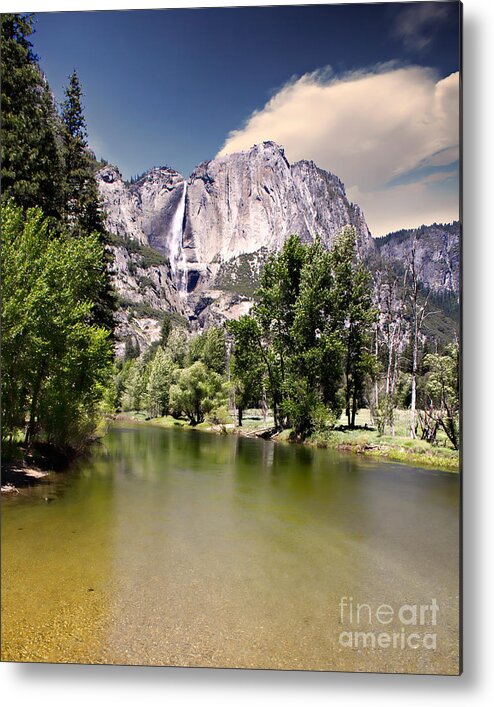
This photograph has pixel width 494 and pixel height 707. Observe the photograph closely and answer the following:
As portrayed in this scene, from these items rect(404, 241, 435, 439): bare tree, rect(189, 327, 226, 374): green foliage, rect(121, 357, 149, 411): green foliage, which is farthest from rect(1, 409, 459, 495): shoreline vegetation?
rect(121, 357, 149, 411): green foliage

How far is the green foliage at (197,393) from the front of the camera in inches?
900

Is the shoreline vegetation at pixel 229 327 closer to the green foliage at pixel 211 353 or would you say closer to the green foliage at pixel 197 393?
the green foliage at pixel 197 393

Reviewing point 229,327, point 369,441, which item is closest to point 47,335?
point 369,441

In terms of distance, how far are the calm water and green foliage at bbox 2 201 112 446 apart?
149 centimetres

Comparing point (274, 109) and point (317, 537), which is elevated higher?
point (274, 109)

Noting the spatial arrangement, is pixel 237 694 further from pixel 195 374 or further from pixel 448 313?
pixel 195 374

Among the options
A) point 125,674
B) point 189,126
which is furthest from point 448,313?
point 125,674

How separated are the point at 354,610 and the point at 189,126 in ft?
15.7

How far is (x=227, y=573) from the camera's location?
3.65 metres

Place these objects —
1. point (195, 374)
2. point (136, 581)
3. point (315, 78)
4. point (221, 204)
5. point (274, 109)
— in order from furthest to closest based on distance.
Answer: point (195, 374) → point (221, 204) → point (274, 109) → point (315, 78) → point (136, 581)

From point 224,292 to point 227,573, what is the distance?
18.5 feet

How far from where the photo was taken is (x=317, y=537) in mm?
4500

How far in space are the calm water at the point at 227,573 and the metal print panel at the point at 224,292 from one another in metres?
0.02

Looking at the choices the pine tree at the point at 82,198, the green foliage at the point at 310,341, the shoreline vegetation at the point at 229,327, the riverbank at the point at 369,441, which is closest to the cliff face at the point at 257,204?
the shoreline vegetation at the point at 229,327
